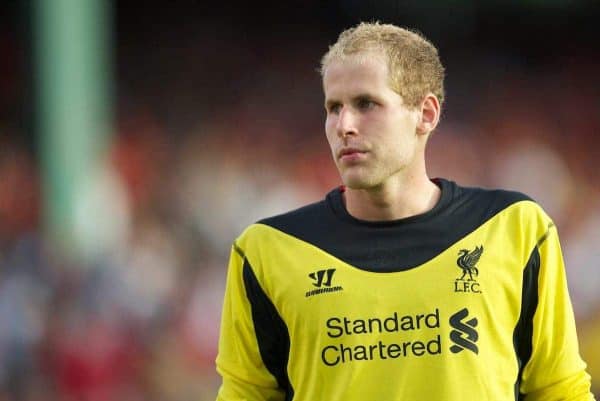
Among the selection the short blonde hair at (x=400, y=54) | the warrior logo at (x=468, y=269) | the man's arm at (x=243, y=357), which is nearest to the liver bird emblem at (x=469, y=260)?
the warrior logo at (x=468, y=269)

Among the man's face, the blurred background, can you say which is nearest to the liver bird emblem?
the man's face

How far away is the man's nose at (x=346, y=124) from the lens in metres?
3.04

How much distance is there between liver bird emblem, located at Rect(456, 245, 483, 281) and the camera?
10.1ft

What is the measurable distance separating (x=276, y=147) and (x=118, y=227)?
6.25ft

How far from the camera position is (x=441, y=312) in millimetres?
3031

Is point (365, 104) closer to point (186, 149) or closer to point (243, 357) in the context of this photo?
point (243, 357)

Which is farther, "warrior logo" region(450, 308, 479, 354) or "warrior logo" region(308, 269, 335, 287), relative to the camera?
"warrior logo" region(308, 269, 335, 287)

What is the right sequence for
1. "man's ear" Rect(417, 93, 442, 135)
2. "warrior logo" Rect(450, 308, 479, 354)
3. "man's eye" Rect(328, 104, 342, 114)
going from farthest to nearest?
1. "man's ear" Rect(417, 93, 442, 135)
2. "man's eye" Rect(328, 104, 342, 114)
3. "warrior logo" Rect(450, 308, 479, 354)

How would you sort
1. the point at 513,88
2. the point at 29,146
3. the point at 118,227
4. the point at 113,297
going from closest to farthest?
1. the point at 113,297
2. the point at 118,227
3. the point at 29,146
4. the point at 513,88

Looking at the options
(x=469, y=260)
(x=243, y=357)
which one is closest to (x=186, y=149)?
(x=243, y=357)

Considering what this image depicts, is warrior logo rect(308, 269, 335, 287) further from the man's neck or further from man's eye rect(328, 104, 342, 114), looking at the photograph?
man's eye rect(328, 104, 342, 114)

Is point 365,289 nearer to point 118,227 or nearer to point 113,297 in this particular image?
point 113,297

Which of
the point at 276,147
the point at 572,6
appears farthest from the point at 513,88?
the point at 276,147

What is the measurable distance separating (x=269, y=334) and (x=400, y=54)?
2.50 feet
